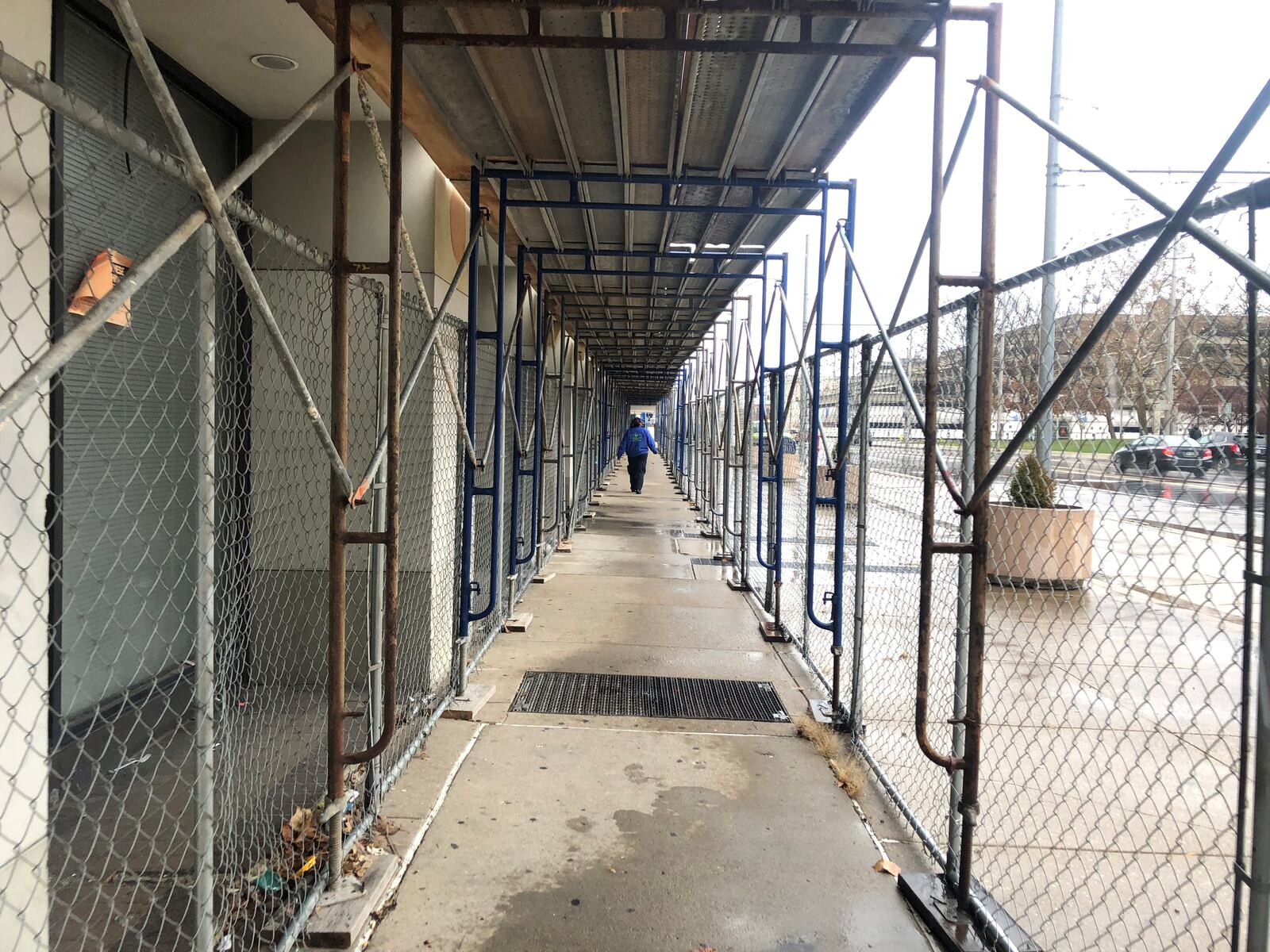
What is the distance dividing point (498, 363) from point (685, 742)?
2572 mm

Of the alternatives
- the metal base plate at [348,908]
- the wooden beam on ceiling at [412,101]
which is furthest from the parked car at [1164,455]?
the wooden beam on ceiling at [412,101]

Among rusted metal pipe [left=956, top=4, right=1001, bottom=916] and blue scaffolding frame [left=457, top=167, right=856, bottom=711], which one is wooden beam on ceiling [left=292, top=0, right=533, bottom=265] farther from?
rusted metal pipe [left=956, top=4, right=1001, bottom=916]

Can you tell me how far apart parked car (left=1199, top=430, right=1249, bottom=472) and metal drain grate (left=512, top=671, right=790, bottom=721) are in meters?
3.11

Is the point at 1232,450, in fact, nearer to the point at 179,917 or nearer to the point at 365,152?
the point at 179,917

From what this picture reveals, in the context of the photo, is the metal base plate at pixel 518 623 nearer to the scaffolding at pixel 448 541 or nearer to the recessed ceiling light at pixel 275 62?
the scaffolding at pixel 448 541

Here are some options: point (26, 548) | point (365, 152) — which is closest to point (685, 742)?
point (26, 548)

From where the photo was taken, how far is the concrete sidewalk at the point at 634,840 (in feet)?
8.83

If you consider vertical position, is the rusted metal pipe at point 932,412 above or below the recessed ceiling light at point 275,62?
below

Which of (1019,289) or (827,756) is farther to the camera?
(827,756)

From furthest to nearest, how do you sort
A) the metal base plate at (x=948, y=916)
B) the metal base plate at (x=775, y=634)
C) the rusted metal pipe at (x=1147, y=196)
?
the metal base plate at (x=775, y=634) → the metal base plate at (x=948, y=916) → the rusted metal pipe at (x=1147, y=196)

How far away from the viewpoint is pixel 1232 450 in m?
1.83

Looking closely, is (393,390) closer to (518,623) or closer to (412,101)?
(412,101)

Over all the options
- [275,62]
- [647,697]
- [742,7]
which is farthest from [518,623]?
[742,7]

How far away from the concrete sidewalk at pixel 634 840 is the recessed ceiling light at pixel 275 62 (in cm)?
396
